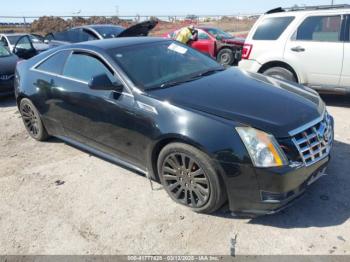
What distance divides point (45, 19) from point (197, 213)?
37.1 meters

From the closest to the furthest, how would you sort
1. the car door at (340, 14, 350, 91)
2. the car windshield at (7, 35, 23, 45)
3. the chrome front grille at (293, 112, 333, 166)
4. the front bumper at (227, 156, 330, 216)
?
the front bumper at (227, 156, 330, 216) → the chrome front grille at (293, 112, 333, 166) → the car door at (340, 14, 350, 91) → the car windshield at (7, 35, 23, 45)

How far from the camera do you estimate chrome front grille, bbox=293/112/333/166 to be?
10.2ft

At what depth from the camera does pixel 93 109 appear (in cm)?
419

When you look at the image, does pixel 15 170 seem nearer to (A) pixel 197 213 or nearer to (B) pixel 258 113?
(A) pixel 197 213

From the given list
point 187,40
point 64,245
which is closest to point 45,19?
point 187,40

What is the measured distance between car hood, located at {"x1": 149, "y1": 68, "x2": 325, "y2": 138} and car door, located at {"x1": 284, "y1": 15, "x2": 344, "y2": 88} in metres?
2.72

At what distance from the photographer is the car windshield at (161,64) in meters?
3.93

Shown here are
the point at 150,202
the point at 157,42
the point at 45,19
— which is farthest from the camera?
the point at 45,19

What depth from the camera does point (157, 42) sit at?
4641mm

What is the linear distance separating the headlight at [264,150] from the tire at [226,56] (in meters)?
9.54

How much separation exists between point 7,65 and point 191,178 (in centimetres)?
702

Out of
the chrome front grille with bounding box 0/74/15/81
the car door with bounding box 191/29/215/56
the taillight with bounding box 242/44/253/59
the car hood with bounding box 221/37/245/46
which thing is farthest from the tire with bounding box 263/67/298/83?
the car door with bounding box 191/29/215/56

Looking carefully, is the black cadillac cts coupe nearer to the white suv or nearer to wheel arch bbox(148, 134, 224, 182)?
wheel arch bbox(148, 134, 224, 182)

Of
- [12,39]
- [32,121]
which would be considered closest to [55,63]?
[32,121]
